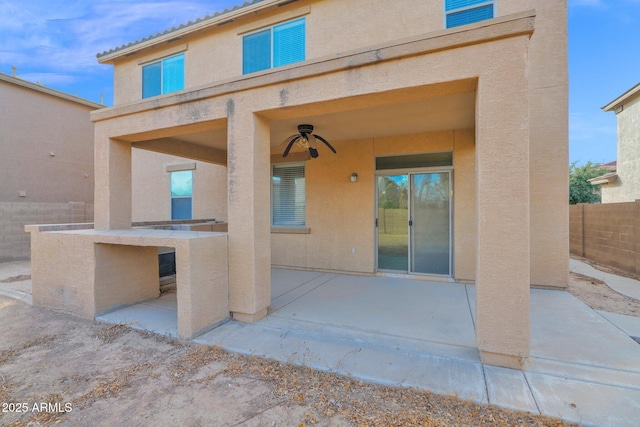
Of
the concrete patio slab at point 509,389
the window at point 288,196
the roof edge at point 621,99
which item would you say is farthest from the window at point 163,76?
the roof edge at point 621,99

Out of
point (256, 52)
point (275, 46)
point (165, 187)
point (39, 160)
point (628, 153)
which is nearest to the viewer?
point (275, 46)

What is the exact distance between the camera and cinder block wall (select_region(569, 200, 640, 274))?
21.5 feet

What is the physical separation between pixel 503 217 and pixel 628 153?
1500cm

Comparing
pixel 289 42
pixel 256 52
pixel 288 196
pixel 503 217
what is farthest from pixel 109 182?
pixel 503 217

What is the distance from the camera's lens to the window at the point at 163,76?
820cm

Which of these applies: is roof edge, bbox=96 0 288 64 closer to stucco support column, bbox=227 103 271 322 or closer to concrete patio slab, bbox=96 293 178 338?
stucco support column, bbox=227 103 271 322

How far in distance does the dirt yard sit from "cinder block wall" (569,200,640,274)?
7.05m

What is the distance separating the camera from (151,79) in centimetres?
857

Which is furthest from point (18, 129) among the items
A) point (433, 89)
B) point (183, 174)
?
point (433, 89)

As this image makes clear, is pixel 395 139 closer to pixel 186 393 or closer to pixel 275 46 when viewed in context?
pixel 275 46

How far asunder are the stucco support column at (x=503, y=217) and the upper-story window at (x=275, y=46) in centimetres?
512

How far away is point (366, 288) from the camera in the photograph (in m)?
5.59

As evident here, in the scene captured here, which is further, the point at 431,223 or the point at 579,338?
the point at 431,223

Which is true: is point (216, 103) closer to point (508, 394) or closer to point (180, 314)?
point (180, 314)
